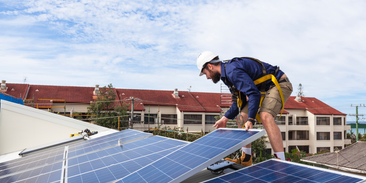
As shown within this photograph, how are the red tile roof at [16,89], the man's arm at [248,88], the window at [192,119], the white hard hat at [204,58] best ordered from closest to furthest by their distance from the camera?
the man's arm at [248,88], the white hard hat at [204,58], the red tile roof at [16,89], the window at [192,119]

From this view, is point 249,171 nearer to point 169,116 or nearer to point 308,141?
point 169,116

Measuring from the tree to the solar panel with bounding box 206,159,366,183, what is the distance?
31.1m

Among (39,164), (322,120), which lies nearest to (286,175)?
(39,164)

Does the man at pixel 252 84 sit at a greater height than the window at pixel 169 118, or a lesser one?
greater

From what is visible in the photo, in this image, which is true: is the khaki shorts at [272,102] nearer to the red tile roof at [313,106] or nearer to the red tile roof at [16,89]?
the red tile roof at [16,89]

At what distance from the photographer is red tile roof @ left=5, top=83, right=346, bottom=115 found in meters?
37.2

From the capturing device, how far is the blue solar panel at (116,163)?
3084 mm

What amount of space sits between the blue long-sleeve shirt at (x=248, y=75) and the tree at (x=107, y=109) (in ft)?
99.2

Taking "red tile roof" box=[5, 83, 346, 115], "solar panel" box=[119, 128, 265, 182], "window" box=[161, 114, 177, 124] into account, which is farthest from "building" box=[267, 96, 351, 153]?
"solar panel" box=[119, 128, 265, 182]

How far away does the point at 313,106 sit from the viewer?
51.7 meters

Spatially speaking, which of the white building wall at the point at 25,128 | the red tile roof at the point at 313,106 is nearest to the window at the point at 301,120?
the red tile roof at the point at 313,106

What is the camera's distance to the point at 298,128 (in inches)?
1924

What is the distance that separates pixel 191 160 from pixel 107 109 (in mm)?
34713

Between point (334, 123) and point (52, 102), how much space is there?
53543 millimetres
